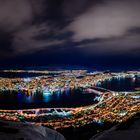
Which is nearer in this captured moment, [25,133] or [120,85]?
[25,133]

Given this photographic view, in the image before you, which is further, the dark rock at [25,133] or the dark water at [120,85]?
the dark water at [120,85]

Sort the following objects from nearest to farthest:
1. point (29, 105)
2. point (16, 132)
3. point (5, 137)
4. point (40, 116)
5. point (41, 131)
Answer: point (5, 137), point (16, 132), point (41, 131), point (40, 116), point (29, 105)

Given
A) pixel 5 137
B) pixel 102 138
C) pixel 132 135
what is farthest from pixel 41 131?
pixel 132 135

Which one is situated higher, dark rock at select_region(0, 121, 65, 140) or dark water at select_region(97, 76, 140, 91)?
dark rock at select_region(0, 121, 65, 140)

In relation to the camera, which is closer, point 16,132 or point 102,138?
point 102,138

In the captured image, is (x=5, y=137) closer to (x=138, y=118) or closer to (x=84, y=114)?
(x=138, y=118)

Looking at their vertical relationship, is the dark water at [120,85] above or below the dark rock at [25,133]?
below

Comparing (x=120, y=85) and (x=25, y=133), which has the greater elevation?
(x=25, y=133)

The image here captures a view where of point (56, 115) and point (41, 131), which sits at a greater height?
point (41, 131)

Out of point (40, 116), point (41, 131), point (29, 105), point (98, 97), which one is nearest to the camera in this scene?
point (41, 131)

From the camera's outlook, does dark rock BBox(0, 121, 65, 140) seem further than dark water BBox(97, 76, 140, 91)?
No
